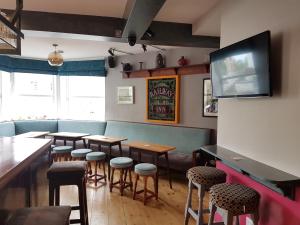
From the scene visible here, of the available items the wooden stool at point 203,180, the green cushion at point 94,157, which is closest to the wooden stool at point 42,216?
the wooden stool at point 203,180

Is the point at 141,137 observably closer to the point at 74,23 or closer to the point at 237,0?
the point at 74,23

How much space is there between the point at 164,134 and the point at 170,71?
1.24 meters

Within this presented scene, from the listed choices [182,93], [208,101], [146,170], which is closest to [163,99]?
[182,93]

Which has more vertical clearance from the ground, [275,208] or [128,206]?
[275,208]

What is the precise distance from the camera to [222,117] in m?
2.56

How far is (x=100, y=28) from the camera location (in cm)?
306

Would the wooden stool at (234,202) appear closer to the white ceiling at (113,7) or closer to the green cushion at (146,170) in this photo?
the green cushion at (146,170)

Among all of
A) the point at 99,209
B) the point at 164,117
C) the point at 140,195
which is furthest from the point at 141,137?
the point at 99,209

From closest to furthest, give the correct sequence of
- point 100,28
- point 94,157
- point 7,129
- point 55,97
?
1. point 100,28
2. point 94,157
3. point 7,129
4. point 55,97

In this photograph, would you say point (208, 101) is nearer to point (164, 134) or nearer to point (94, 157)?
point (164, 134)

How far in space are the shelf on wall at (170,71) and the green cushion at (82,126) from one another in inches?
52.8

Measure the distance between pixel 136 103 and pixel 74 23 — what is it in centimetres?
269

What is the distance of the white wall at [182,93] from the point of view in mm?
4469

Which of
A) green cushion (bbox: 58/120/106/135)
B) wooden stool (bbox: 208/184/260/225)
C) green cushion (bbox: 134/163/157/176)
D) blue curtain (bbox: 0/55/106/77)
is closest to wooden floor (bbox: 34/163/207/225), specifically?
green cushion (bbox: 134/163/157/176)
